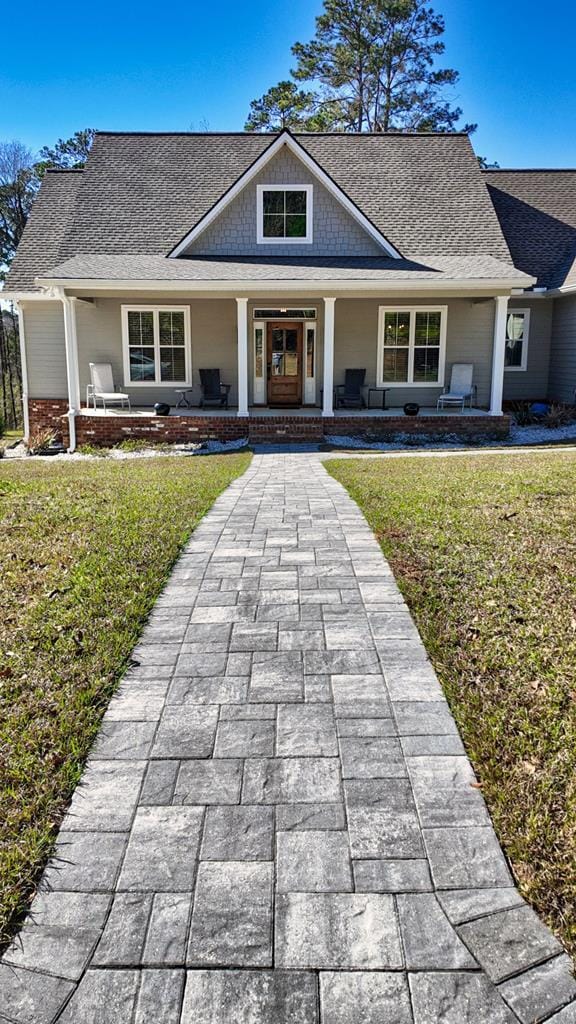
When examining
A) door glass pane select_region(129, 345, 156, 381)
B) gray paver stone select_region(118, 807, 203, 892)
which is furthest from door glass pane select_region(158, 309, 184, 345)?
gray paver stone select_region(118, 807, 203, 892)

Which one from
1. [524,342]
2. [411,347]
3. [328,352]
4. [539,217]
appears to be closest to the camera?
[328,352]

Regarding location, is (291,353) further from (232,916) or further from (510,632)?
(232,916)

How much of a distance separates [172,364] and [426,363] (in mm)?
5913

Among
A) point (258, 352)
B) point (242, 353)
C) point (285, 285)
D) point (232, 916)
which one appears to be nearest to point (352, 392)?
point (258, 352)

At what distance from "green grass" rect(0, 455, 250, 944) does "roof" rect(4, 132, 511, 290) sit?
10593 millimetres

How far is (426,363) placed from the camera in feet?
55.4

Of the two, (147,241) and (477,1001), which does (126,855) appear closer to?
(477,1001)

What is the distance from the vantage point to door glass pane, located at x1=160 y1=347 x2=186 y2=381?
16.8 meters

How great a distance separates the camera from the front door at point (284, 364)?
17.0 m

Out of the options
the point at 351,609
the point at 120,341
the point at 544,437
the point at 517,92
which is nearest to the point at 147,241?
the point at 120,341

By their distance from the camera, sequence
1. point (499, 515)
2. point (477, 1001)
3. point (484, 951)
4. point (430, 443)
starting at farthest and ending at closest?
point (430, 443) → point (499, 515) → point (484, 951) → point (477, 1001)

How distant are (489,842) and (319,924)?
0.76 meters

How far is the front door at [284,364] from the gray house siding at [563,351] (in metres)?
6.31

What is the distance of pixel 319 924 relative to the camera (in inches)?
92.3
